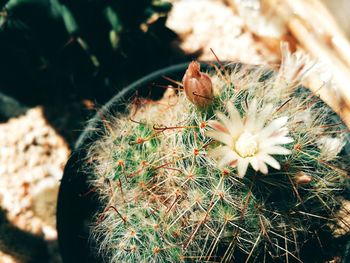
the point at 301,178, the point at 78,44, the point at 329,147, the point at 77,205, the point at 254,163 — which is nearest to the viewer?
the point at 254,163

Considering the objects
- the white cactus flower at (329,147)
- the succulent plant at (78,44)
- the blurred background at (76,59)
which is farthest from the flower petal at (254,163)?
the succulent plant at (78,44)

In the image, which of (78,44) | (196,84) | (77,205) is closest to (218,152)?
(196,84)

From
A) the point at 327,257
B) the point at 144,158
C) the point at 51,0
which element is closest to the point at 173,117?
the point at 144,158

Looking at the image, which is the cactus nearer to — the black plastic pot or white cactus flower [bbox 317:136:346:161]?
white cactus flower [bbox 317:136:346:161]

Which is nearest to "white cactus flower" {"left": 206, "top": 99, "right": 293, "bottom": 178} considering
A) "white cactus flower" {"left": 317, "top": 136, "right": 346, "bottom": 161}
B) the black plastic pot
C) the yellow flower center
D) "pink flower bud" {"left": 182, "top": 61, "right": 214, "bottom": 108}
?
the yellow flower center

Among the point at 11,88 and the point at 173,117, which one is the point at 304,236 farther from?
the point at 11,88

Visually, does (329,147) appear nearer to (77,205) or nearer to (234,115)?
(234,115)
